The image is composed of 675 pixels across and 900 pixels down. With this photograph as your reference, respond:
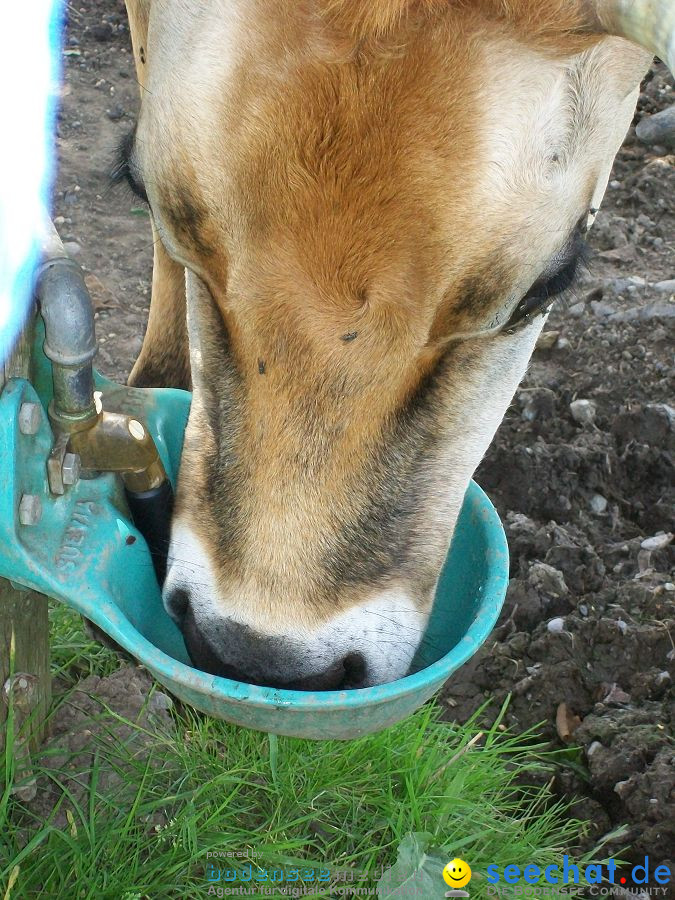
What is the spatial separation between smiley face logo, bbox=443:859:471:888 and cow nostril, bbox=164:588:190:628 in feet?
2.51

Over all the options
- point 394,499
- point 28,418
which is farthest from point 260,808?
point 28,418

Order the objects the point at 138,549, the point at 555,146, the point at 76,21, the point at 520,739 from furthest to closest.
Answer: the point at 76,21 → the point at 520,739 → the point at 138,549 → the point at 555,146

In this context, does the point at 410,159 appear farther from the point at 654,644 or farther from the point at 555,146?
the point at 654,644

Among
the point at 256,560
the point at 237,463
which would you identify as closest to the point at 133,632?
the point at 256,560

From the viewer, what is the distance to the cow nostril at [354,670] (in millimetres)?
1913

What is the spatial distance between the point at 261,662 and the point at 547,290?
839 mm

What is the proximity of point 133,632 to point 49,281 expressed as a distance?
0.58 m

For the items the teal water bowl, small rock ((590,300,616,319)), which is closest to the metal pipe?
the teal water bowl

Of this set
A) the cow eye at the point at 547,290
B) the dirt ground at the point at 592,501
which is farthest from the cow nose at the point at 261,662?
the dirt ground at the point at 592,501

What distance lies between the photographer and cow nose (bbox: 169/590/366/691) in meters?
1.85

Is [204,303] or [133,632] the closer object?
[133,632]

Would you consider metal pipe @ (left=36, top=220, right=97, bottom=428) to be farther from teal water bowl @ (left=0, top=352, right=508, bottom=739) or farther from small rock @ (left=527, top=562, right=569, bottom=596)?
small rock @ (left=527, top=562, right=569, bottom=596)


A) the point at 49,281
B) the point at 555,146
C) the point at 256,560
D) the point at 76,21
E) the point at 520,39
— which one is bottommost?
the point at 76,21

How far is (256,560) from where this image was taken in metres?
1.87
